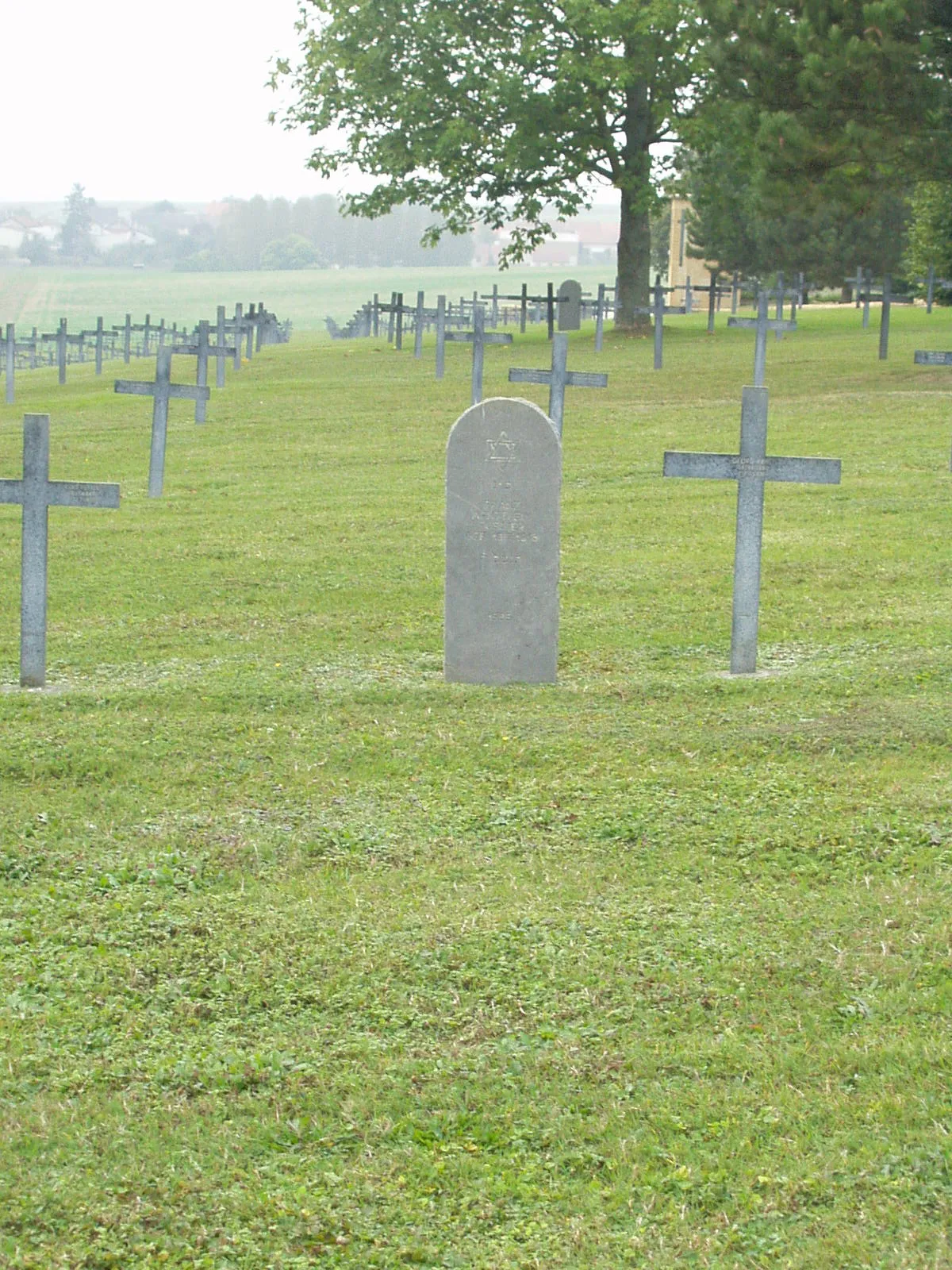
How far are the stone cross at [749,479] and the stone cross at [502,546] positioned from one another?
0.73 meters

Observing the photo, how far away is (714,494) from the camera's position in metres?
16.1

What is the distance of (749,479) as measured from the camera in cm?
898

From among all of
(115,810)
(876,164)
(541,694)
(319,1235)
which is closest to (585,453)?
(876,164)

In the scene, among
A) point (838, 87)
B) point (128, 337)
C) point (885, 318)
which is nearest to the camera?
point (838, 87)

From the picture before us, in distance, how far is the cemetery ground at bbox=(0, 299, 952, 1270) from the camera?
3.85 metres

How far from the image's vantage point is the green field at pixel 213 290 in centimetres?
12650

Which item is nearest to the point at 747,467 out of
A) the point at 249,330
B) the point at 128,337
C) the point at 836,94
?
the point at 836,94

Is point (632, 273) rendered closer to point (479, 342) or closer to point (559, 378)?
point (479, 342)

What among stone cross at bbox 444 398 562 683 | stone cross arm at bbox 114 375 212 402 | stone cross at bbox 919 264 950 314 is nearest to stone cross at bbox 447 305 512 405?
stone cross arm at bbox 114 375 212 402

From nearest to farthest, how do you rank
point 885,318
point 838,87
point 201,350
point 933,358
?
point 933,358, point 838,87, point 201,350, point 885,318

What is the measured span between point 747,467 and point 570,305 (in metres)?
34.2

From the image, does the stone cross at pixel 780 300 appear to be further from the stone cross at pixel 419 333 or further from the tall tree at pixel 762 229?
the stone cross at pixel 419 333

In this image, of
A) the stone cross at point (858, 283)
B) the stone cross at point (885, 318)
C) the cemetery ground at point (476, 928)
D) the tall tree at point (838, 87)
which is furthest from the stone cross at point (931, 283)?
the cemetery ground at point (476, 928)

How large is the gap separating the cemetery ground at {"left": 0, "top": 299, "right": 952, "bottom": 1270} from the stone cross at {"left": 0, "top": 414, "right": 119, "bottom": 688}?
12.4 inches
